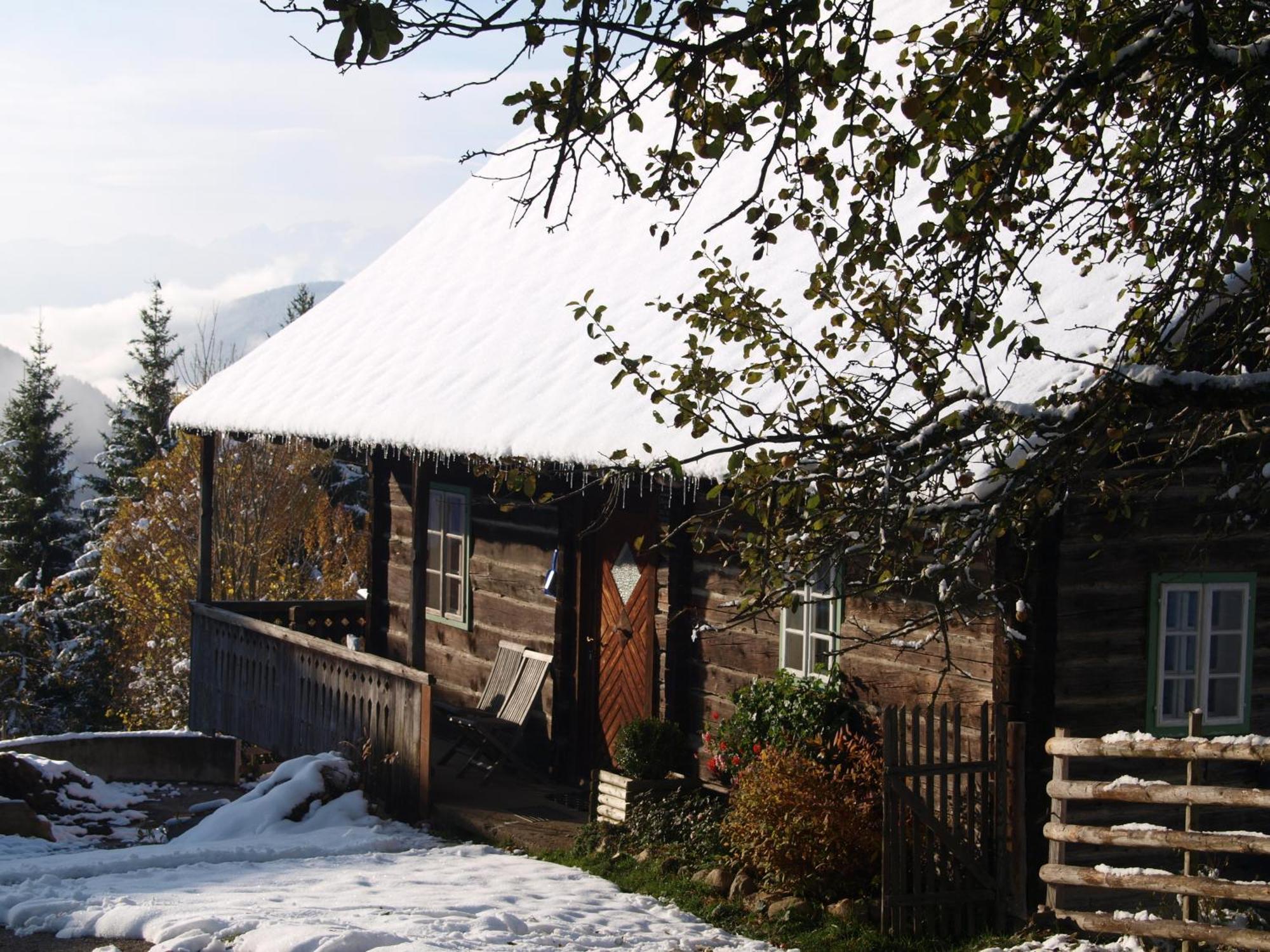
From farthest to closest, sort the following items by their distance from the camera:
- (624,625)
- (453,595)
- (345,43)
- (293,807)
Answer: (453,595) < (624,625) < (293,807) < (345,43)

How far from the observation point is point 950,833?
8445mm

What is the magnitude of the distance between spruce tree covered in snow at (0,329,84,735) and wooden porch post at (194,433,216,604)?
74.1ft

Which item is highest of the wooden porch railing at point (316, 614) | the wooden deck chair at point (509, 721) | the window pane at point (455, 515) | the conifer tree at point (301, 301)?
the conifer tree at point (301, 301)

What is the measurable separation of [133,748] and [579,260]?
663cm

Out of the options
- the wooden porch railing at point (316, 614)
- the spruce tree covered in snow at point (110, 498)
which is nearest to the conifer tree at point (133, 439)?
the spruce tree covered in snow at point (110, 498)

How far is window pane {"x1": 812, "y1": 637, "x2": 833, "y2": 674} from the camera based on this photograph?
1000 cm

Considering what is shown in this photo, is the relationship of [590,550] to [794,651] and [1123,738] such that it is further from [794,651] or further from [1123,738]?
[1123,738]

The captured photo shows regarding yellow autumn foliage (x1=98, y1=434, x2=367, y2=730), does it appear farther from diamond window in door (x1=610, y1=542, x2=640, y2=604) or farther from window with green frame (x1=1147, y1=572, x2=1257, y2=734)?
window with green frame (x1=1147, y1=572, x2=1257, y2=734)

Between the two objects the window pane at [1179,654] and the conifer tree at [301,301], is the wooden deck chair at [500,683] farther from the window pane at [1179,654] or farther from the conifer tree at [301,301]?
the conifer tree at [301,301]

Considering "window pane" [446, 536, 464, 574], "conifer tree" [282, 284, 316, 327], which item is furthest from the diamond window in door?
"conifer tree" [282, 284, 316, 327]

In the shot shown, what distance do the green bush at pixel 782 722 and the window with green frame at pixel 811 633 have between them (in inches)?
6.0

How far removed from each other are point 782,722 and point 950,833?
1636 millimetres

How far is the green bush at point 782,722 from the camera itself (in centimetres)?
957

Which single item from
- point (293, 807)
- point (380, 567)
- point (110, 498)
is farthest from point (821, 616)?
point (110, 498)
